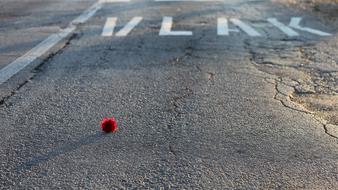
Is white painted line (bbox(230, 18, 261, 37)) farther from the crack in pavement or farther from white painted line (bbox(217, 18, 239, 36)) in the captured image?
the crack in pavement

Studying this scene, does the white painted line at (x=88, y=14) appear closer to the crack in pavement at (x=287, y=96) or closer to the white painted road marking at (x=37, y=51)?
the white painted road marking at (x=37, y=51)

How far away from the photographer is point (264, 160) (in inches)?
153

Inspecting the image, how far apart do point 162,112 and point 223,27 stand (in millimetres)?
4796

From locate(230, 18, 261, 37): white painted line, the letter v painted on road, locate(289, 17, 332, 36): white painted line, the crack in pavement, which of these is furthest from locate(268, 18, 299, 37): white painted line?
the letter v painted on road

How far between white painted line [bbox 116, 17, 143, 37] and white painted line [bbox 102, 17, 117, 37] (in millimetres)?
172

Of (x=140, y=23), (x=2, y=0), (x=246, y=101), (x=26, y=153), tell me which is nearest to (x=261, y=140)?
(x=246, y=101)

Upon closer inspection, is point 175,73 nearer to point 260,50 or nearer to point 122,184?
point 260,50

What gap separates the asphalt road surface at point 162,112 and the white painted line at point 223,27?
5cm

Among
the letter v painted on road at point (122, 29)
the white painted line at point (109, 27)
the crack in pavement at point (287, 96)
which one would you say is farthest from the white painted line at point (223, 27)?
the crack in pavement at point (287, 96)

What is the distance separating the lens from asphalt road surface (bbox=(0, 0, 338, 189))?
3.69 m

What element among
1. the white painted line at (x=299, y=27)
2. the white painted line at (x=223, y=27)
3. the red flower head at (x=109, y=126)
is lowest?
the white painted line at (x=299, y=27)

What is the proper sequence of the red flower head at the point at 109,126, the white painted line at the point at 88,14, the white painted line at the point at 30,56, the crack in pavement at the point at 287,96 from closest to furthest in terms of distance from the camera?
the red flower head at the point at 109,126
the crack in pavement at the point at 287,96
the white painted line at the point at 30,56
the white painted line at the point at 88,14

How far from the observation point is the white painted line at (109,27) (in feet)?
28.9

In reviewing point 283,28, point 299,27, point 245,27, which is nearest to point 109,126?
point 245,27
